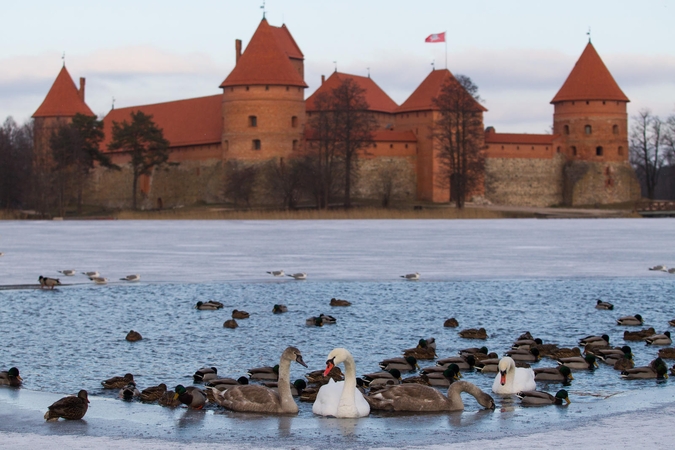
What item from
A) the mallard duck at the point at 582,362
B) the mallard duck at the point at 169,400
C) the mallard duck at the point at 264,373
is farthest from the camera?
the mallard duck at the point at 582,362

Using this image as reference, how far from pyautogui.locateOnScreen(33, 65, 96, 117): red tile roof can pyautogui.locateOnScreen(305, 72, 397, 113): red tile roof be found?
13.7 metres

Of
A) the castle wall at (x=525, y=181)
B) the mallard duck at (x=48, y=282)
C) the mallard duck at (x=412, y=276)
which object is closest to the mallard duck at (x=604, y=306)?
the mallard duck at (x=412, y=276)

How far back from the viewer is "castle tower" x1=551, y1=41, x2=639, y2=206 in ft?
188

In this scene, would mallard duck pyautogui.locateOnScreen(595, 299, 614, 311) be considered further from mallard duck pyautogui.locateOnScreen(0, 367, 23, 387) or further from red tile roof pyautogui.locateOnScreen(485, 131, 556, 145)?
red tile roof pyautogui.locateOnScreen(485, 131, 556, 145)

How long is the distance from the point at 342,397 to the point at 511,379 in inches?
56.7

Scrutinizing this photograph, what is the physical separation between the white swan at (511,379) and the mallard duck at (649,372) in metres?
1.10

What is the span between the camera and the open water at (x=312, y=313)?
701cm

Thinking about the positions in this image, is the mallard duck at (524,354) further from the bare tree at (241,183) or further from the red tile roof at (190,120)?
the red tile roof at (190,120)

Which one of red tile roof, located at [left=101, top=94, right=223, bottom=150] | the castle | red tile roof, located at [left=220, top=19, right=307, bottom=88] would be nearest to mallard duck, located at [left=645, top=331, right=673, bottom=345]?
the castle

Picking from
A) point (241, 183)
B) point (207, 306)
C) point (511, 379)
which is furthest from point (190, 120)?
point (511, 379)

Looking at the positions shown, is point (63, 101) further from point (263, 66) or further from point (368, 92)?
point (368, 92)

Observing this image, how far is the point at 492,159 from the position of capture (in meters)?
56.4

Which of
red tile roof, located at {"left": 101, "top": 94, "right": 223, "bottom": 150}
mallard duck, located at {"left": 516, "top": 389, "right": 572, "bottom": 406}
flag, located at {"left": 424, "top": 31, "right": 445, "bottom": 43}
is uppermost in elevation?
flag, located at {"left": 424, "top": 31, "right": 445, "bottom": 43}

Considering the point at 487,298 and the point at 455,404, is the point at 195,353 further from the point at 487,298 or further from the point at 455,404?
the point at 487,298
